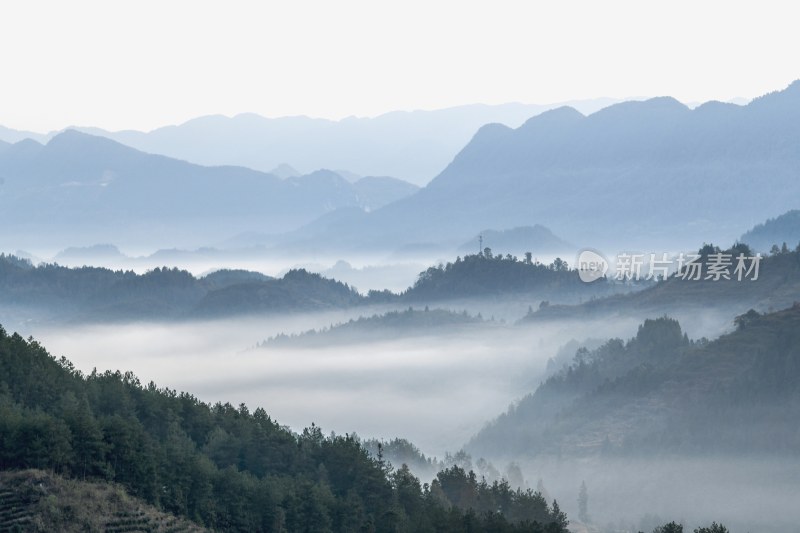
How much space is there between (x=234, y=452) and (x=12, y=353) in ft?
83.0

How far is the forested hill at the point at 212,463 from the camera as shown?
123000 mm

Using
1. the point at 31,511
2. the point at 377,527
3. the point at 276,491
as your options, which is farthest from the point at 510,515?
the point at 31,511

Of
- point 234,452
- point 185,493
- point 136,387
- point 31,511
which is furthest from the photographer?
point 136,387

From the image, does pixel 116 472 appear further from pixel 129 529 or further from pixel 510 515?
pixel 510 515

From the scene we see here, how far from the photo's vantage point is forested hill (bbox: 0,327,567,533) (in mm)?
123000

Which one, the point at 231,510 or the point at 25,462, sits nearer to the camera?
the point at 25,462

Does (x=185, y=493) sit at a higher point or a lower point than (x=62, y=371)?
lower

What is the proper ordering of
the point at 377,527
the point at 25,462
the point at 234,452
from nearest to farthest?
the point at 25,462
the point at 377,527
the point at 234,452

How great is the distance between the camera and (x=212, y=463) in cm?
14400

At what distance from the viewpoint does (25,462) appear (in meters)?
118

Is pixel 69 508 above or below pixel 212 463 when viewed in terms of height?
below

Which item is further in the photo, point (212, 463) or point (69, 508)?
point (212, 463)

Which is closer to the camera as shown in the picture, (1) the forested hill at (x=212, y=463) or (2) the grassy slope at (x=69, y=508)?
(2) the grassy slope at (x=69, y=508)

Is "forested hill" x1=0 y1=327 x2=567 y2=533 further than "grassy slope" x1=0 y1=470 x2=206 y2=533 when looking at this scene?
Yes
